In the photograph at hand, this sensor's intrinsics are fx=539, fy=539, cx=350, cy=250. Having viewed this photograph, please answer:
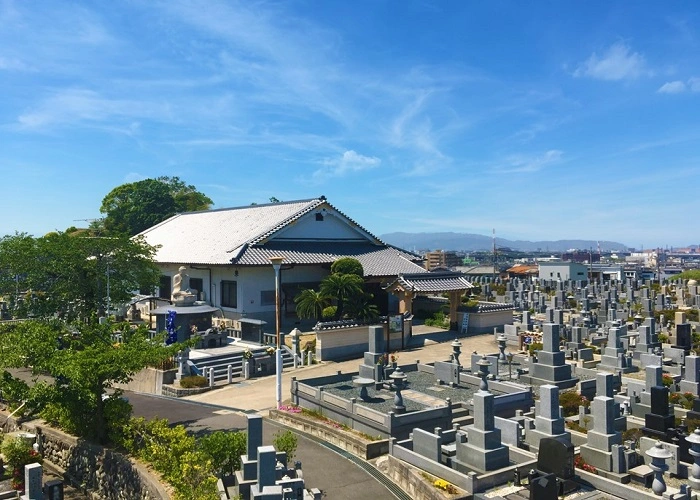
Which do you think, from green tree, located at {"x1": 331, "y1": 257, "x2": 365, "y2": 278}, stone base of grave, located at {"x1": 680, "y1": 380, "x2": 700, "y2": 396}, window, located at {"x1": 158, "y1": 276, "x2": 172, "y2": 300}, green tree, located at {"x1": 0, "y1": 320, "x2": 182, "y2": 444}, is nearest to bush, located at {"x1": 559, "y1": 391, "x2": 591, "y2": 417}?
stone base of grave, located at {"x1": 680, "y1": 380, "x2": 700, "y2": 396}

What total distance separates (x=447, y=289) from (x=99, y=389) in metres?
22.4

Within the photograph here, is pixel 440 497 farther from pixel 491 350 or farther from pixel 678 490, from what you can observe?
pixel 491 350

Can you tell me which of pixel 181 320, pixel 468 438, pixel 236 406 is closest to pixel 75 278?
pixel 181 320

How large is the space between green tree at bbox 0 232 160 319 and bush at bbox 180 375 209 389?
971 centimetres

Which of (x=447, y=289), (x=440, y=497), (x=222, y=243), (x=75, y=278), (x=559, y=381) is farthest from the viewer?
(x=222, y=243)

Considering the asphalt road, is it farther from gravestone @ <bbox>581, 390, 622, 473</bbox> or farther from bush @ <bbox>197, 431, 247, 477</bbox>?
gravestone @ <bbox>581, 390, 622, 473</bbox>

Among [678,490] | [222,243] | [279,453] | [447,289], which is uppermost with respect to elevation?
[222,243]

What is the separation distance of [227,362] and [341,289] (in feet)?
26.1

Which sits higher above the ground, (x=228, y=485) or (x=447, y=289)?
(x=447, y=289)

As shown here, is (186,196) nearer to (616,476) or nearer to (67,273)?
(67,273)

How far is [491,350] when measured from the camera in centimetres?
2934

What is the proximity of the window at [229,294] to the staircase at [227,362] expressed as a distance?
323 inches

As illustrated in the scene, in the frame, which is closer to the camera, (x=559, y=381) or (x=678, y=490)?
(x=678, y=490)

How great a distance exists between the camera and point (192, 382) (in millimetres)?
22125
